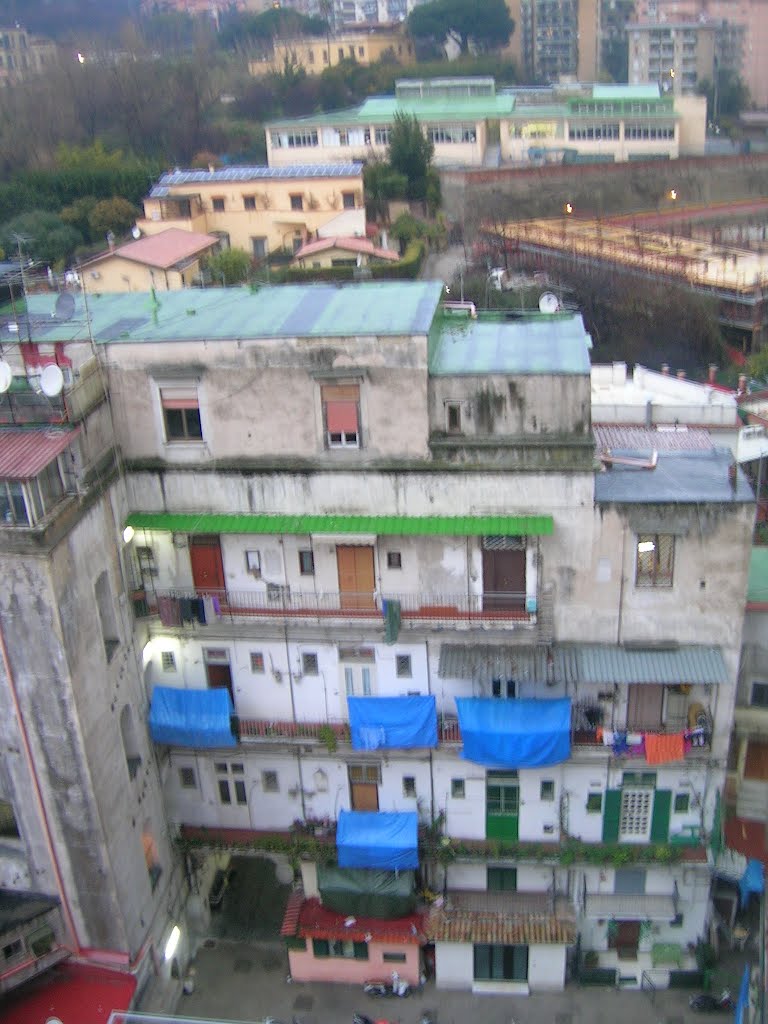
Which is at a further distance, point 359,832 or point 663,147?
point 663,147

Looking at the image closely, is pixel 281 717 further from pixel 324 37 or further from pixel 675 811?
pixel 324 37

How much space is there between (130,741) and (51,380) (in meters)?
8.87

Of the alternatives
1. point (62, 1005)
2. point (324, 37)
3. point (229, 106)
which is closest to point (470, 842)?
point (62, 1005)

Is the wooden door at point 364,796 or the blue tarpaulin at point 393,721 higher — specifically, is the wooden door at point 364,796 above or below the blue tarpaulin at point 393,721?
below

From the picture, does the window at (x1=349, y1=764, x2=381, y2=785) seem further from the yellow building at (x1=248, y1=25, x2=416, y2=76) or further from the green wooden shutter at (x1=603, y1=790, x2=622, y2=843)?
the yellow building at (x1=248, y1=25, x2=416, y2=76)

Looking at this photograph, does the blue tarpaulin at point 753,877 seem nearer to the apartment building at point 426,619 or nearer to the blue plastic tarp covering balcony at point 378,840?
the apartment building at point 426,619

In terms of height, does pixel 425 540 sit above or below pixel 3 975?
above

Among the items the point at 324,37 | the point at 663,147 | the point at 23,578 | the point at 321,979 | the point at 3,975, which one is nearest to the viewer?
the point at 23,578

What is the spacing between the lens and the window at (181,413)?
21422mm

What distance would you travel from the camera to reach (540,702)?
22.1m

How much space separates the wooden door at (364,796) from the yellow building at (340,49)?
90134mm

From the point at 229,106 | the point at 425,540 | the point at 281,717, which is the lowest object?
the point at 281,717

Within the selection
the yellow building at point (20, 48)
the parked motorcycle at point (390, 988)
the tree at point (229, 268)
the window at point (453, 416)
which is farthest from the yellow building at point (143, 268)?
the yellow building at point (20, 48)

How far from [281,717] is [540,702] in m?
6.29
